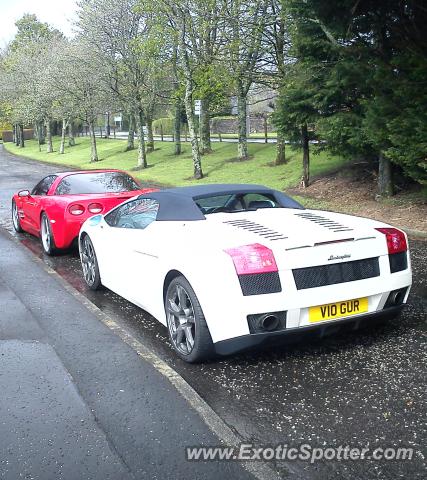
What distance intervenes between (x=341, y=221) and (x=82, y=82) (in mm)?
33364

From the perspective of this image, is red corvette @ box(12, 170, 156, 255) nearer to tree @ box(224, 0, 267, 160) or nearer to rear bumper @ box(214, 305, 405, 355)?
rear bumper @ box(214, 305, 405, 355)

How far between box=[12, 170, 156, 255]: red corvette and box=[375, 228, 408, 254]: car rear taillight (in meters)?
5.01

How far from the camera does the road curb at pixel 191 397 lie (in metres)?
2.94

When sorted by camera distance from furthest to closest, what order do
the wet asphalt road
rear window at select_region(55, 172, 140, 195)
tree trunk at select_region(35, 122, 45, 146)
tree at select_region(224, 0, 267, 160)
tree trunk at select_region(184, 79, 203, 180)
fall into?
tree trunk at select_region(35, 122, 45, 146)
tree trunk at select_region(184, 79, 203, 180)
tree at select_region(224, 0, 267, 160)
rear window at select_region(55, 172, 140, 195)
the wet asphalt road

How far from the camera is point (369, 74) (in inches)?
458

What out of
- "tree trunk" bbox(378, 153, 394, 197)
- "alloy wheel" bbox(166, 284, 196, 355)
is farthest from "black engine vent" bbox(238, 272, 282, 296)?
"tree trunk" bbox(378, 153, 394, 197)

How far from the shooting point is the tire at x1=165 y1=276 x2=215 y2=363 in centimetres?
421

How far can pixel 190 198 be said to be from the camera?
520 centimetres

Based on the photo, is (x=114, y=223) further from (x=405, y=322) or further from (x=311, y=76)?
(x=311, y=76)

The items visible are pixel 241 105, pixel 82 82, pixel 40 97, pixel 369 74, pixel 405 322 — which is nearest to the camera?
Answer: pixel 405 322

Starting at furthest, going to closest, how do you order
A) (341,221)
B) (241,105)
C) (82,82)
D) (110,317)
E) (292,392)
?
(82,82) < (241,105) < (110,317) < (341,221) < (292,392)

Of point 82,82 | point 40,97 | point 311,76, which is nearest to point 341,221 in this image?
point 311,76

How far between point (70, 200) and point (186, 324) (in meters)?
4.71

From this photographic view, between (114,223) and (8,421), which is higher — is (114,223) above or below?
above
